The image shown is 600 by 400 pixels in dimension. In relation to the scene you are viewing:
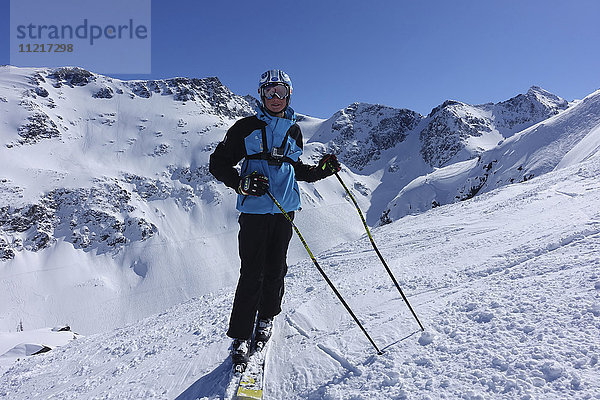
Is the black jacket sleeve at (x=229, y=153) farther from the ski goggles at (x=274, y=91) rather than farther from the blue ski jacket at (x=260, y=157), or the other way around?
the ski goggles at (x=274, y=91)

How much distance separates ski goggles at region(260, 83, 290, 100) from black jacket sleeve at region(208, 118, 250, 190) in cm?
47

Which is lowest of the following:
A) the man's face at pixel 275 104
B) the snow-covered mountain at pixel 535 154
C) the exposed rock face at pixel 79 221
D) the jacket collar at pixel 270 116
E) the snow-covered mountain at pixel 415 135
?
the exposed rock face at pixel 79 221

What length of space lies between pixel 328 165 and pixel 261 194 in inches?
54.4

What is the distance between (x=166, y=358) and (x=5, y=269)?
122m

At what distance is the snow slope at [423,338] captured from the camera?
8.17 ft

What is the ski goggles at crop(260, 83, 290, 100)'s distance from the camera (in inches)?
156

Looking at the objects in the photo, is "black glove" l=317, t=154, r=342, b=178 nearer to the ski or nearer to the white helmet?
the white helmet

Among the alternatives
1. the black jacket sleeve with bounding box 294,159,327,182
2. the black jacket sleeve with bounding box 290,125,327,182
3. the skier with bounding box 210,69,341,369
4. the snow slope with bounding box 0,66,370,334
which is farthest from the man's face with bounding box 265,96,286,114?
the snow slope with bounding box 0,66,370,334

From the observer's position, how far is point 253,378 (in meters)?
3.27

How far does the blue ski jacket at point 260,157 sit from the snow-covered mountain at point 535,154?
20642mm

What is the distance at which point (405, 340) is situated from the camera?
325cm

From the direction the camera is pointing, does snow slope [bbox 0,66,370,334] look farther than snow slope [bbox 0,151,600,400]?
Yes

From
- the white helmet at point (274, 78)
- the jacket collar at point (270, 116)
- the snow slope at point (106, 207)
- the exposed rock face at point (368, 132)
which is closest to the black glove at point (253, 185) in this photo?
the jacket collar at point (270, 116)

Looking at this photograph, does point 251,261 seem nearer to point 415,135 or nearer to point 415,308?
point 415,308
